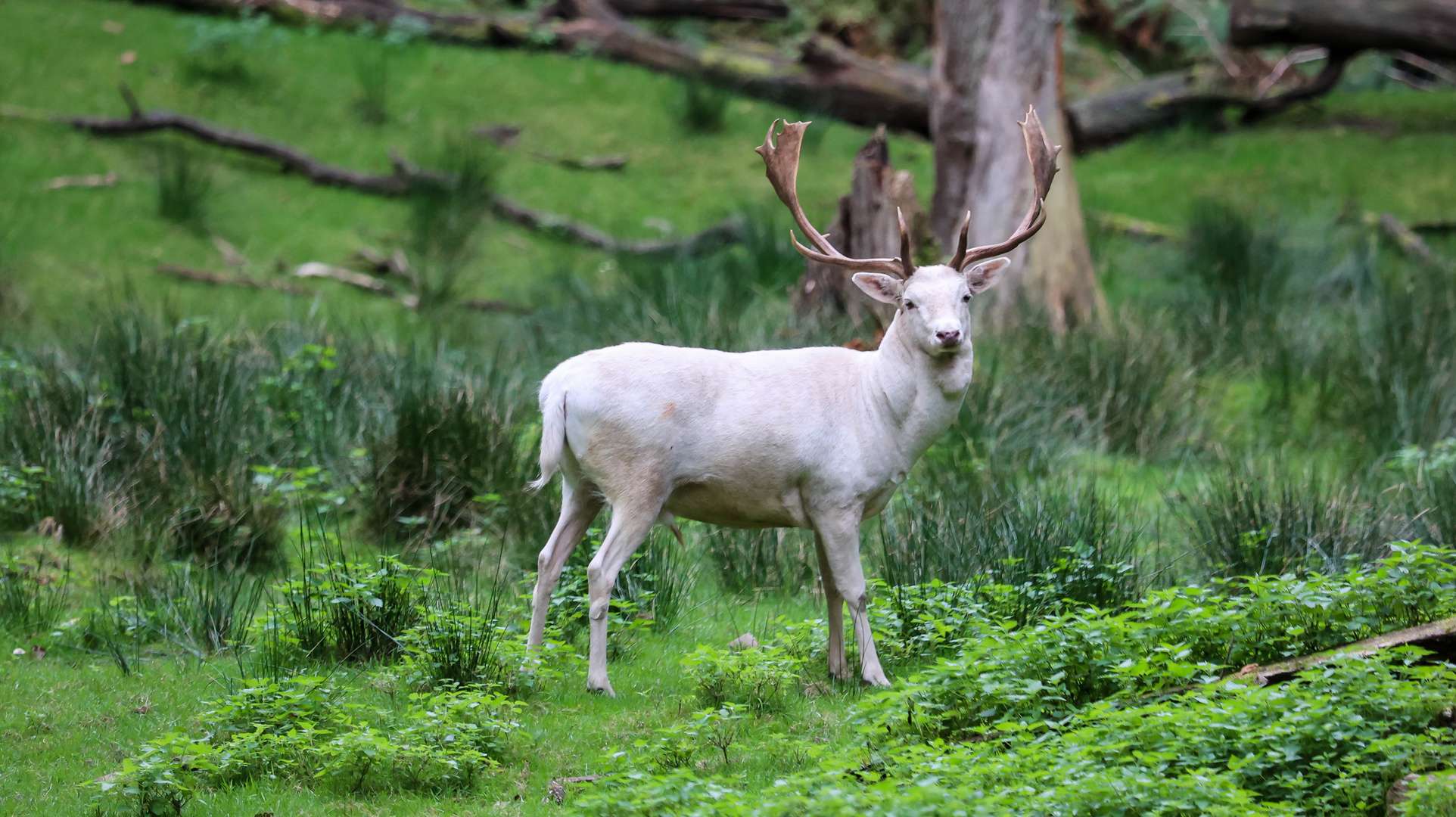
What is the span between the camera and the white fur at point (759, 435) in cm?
440

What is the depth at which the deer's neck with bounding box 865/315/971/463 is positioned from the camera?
4547 mm

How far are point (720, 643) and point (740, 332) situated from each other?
3414 millimetres

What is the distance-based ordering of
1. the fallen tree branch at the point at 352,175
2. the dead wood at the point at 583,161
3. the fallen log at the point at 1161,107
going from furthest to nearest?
1. the fallen log at the point at 1161,107
2. the dead wood at the point at 583,161
3. the fallen tree branch at the point at 352,175

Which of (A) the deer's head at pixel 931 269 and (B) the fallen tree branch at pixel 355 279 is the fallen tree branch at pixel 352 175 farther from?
(A) the deer's head at pixel 931 269

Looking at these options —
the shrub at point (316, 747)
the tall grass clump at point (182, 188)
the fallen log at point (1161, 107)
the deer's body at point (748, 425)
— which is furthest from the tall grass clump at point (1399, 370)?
the tall grass clump at point (182, 188)

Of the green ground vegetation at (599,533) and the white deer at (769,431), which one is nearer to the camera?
the green ground vegetation at (599,533)

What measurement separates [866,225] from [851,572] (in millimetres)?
4574

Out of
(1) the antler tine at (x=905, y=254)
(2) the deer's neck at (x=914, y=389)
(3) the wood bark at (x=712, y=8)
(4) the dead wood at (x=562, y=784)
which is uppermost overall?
(3) the wood bark at (x=712, y=8)

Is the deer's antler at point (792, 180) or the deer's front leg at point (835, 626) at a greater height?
the deer's antler at point (792, 180)

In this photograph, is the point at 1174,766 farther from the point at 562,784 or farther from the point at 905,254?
the point at 905,254

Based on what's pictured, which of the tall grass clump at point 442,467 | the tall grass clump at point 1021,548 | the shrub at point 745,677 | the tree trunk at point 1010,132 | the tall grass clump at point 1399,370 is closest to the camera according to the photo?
the shrub at point 745,677

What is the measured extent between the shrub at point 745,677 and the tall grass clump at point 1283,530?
202 centimetres

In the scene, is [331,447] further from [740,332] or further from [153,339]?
[740,332]

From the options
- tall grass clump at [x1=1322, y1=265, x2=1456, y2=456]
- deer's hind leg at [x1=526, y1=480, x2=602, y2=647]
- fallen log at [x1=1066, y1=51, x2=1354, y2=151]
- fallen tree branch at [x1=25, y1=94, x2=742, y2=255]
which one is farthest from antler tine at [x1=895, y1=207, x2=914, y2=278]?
fallen log at [x1=1066, y1=51, x2=1354, y2=151]
